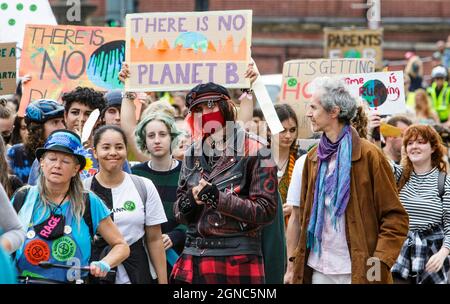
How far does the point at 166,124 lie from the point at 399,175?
1.63 metres

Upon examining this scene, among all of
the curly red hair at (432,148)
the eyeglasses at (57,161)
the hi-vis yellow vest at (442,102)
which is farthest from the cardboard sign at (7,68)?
the hi-vis yellow vest at (442,102)

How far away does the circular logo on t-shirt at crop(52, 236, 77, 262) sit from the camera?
702 centimetres

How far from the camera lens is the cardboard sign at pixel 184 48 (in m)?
9.19


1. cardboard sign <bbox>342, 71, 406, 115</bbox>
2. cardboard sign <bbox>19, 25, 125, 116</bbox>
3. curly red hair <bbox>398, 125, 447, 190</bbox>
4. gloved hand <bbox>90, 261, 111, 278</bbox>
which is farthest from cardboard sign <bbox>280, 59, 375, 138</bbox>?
gloved hand <bbox>90, 261, 111, 278</bbox>

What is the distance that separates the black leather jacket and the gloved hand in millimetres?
549

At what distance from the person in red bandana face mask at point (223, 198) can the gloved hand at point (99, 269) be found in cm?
52

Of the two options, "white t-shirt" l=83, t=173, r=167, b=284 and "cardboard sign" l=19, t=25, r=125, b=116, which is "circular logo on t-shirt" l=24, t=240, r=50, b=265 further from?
"cardboard sign" l=19, t=25, r=125, b=116

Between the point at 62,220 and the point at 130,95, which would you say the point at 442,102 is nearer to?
the point at 130,95

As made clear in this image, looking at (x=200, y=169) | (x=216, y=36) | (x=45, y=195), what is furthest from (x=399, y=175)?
(x=45, y=195)

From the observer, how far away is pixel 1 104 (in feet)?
31.7

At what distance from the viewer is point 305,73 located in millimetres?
11336

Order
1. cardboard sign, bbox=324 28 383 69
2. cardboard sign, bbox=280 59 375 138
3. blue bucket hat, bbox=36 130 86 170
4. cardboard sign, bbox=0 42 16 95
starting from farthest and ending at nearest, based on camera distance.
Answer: cardboard sign, bbox=324 28 383 69 < cardboard sign, bbox=280 59 375 138 < cardboard sign, bbox=0 42 16 95 < blue bucket hat, bbox=36 130 86 170
